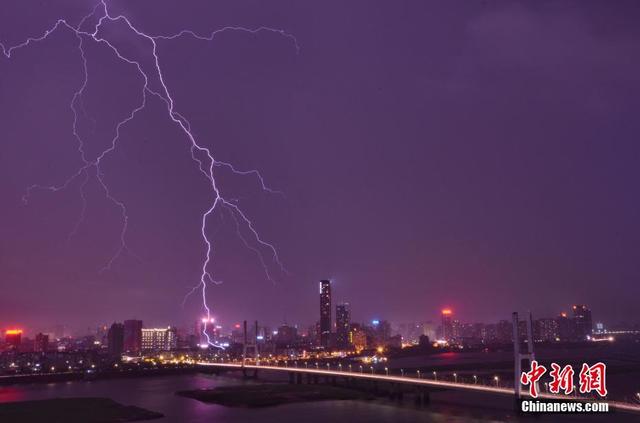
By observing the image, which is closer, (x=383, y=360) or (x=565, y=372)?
(x=565, y=372)

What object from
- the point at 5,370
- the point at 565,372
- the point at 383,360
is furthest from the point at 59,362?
the point at 565,372

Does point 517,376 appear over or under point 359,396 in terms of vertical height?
over

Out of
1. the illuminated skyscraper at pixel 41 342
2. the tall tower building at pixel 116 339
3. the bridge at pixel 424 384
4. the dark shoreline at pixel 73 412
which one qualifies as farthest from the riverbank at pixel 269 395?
the illuminated skyscraper at pixel 41 342

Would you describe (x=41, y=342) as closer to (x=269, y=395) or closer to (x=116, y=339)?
(x=116, y=339)

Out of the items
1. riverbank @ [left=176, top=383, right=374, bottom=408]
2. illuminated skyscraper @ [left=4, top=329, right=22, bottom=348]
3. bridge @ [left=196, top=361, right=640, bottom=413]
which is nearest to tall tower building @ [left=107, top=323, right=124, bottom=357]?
illuminated skyscraper @ [left=4, top=329, right=22, bottom=348]

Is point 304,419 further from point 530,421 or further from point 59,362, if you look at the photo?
point 59,362

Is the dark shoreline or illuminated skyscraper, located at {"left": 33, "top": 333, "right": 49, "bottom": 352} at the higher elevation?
the dark shoreline

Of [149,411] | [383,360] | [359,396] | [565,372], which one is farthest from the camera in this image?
[383,360]

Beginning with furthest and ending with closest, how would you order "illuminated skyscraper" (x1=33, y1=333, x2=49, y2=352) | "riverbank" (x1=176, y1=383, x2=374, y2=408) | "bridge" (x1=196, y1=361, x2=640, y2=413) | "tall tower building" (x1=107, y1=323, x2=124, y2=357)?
"illuminated skyscraper" (x1=33, y1=333, x2=49, y2=352) → "tall tower building" (x1=107, y1=323, x2=124, y2=357) → "riverbank" (x1=176, y1=383, x2=374, y2=408) → "bridge" (x1=196, y1=361, x2=640, y2=413)

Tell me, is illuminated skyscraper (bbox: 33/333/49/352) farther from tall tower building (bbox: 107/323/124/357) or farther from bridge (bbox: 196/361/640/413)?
bridge (bbox: 196/361/640/413)

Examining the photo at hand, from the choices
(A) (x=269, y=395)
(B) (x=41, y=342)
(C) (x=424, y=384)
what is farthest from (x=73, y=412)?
(B) (x=41, y=342)

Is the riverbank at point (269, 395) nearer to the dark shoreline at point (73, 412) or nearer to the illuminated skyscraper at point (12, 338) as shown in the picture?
the dark shoreline at point (73, 412)
